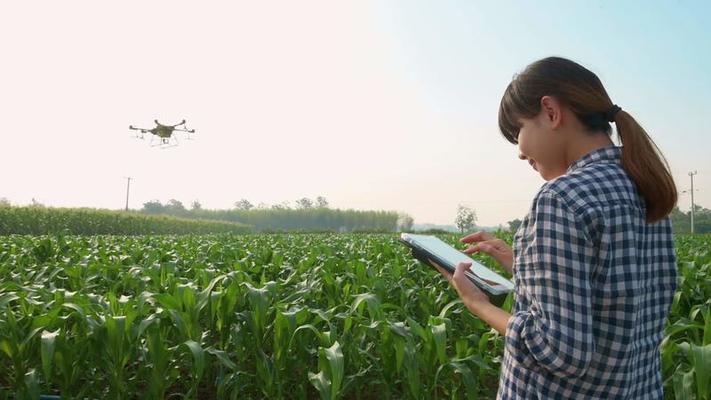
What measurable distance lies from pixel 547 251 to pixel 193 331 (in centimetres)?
213

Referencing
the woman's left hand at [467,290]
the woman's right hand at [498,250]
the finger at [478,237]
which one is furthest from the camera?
the finger at [478,237]

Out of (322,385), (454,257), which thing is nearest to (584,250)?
(454,257)

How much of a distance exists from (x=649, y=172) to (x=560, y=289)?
0.36 metres

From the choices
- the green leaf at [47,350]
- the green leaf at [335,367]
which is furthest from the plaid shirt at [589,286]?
the green leaf at [47,350]

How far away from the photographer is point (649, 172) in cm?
123

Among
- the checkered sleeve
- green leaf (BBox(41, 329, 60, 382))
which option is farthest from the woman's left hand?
green leaf (BBox(41, 329, 60, 382))

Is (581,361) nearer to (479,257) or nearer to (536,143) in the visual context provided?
(536,143)

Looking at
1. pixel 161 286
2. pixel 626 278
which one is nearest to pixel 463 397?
pixel 626 278

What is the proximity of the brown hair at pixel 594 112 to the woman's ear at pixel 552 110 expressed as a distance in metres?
0.01

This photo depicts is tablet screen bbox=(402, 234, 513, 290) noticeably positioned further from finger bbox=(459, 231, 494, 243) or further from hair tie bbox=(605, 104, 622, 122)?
hair tie bbox=(605, 104, 622, 122)

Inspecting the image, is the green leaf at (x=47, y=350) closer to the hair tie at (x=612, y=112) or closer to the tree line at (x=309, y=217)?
the hair tie at (x=612, y=112)

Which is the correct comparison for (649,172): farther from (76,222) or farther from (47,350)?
(76,222)

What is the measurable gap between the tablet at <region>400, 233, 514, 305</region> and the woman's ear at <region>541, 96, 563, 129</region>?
496 millimetres

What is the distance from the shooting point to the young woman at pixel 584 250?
1.14 m
